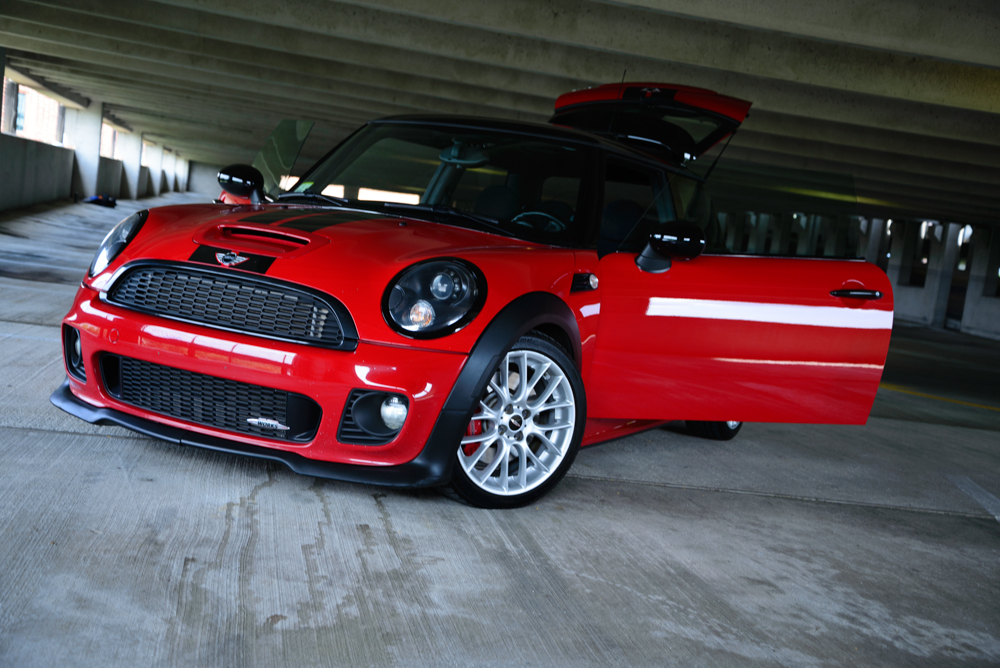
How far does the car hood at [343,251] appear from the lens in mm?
2529

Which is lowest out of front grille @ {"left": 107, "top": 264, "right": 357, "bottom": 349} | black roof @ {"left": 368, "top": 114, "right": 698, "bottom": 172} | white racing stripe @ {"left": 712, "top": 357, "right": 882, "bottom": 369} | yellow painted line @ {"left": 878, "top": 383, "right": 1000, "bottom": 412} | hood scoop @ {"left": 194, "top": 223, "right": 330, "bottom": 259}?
yellow painted line @ {"left": 878, "top": 383, "right": 1000, "bottom": 412}

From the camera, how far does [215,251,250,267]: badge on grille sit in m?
2.57

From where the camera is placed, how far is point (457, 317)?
102 inches

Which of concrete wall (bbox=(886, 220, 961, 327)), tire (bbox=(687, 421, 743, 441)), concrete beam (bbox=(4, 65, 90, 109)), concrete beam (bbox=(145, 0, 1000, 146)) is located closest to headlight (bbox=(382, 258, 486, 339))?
tire (bbox=(687, 421, 743, 441))

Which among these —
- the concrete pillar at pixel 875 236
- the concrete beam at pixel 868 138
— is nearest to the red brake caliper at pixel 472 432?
the concrete beam at pixel 868 138

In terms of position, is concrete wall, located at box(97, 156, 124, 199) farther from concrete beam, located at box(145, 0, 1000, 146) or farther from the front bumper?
the front bumper

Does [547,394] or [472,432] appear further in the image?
[547,394]

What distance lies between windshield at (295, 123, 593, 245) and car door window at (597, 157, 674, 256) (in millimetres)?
132

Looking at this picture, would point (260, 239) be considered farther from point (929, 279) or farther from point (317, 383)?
point (929, 279)

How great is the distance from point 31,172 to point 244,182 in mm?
16067

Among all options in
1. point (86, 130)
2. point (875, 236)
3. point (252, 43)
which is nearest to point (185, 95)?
point (252, 43)

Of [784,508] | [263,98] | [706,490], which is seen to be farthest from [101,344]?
[263,98]

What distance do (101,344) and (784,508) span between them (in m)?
2.58

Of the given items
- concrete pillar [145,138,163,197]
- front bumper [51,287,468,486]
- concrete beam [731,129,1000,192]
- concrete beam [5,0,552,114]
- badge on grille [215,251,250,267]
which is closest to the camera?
front bumper [51,287,468,486]
